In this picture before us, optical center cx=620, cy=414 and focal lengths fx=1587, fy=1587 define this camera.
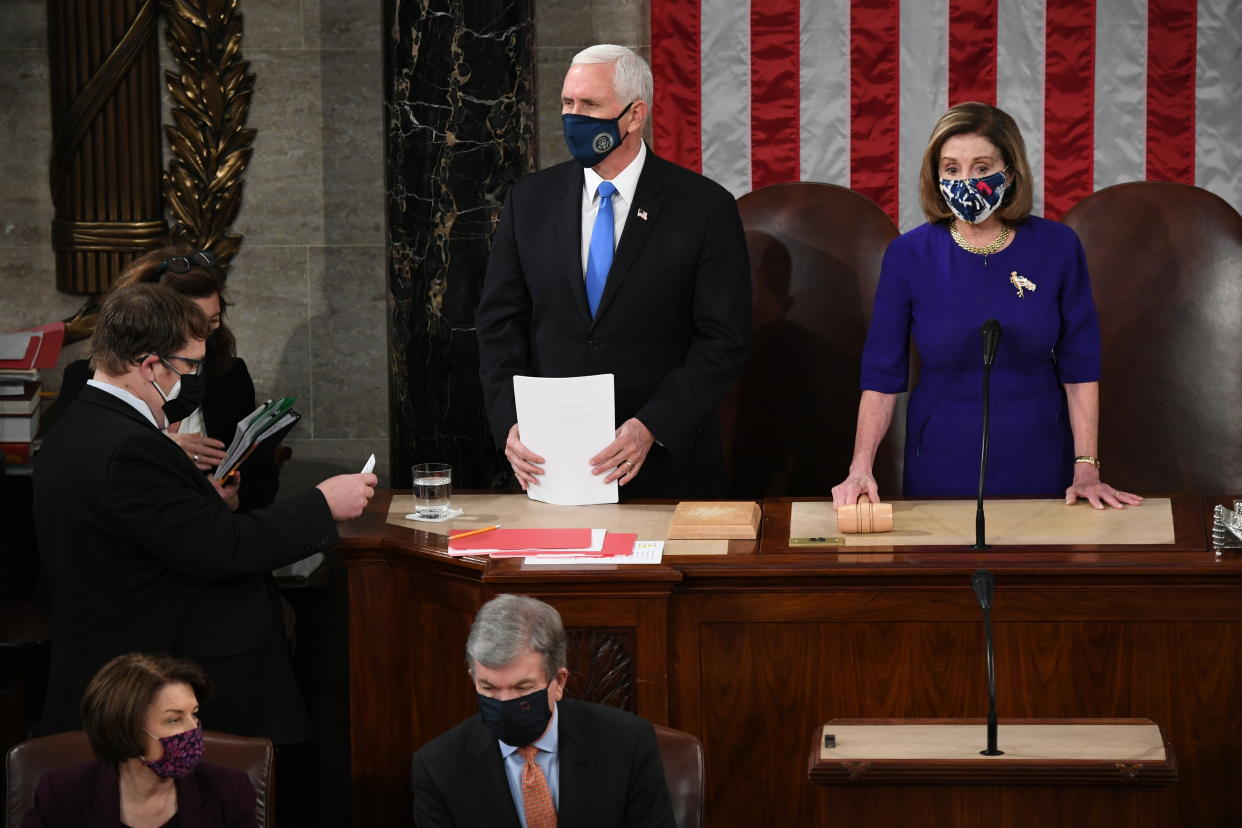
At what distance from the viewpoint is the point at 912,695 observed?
11.5 feet

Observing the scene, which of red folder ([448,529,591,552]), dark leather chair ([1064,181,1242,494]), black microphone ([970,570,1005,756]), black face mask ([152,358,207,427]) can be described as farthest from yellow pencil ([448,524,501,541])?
dark leather chair ([1064,181,1242,494])

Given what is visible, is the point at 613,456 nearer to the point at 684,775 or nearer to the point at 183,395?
the point at 183,395

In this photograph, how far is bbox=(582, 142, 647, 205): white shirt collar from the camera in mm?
4270

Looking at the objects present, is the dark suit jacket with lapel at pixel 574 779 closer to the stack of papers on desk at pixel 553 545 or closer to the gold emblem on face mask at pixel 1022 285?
the stack of papers on desk at pixel 553 545

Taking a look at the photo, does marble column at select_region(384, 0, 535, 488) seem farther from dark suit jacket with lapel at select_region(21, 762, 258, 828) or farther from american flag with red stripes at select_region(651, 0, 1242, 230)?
dark suit jacket with lapel at select_region(21, 762, 258, 828)

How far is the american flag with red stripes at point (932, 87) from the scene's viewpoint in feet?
18.7

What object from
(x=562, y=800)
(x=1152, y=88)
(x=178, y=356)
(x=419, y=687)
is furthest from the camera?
(x=1152, y=88)

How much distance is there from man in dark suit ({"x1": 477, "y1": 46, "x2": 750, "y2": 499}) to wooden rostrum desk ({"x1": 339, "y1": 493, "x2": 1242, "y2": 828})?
747 mm

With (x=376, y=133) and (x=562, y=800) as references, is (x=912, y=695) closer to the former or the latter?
(x=562, y=800)

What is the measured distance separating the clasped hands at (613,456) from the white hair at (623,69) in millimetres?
859

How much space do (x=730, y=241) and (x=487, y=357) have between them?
28.7 inches

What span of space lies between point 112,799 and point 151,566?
604 mm

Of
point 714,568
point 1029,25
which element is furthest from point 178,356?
point 1029,25

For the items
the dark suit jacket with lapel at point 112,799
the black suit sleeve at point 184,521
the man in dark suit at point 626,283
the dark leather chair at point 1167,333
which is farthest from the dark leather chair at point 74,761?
the dark leather chair at point 1167,333
